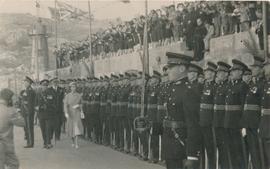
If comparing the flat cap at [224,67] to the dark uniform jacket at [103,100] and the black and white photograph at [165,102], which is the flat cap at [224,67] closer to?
the black and white photograph at [165,102]

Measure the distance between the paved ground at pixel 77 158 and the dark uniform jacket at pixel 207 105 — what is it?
6.50ft

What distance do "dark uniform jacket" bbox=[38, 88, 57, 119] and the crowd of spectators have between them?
9.75 ft

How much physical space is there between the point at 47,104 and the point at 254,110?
8.10 meters

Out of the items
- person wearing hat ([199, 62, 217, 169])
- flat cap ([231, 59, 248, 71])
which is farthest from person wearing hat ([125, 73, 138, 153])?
flat cap ([231, 59, 248, 71])

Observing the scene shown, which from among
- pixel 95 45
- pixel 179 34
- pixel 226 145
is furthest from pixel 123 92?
pixel 95 45

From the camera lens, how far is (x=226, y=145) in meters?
8.55

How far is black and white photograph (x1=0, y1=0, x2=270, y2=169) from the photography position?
6.89 metres

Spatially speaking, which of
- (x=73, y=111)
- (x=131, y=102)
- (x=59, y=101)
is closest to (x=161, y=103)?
(x=131, y=102)

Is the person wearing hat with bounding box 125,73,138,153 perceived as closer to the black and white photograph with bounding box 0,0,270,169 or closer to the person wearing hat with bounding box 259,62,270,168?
the black and white photograph with bounding box 0,0,270,169

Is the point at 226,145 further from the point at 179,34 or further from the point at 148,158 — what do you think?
the point at 179,34

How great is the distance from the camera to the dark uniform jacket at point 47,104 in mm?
15203

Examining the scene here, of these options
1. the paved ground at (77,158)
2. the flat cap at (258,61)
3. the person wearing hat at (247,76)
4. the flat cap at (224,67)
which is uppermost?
the flat cap at (258,61)

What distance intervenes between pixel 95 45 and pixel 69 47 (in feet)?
22.9

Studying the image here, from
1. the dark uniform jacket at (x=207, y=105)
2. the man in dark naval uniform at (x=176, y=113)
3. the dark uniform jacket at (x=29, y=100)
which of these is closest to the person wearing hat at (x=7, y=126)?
the man in dark naval uniform at (x=176, y=113)
